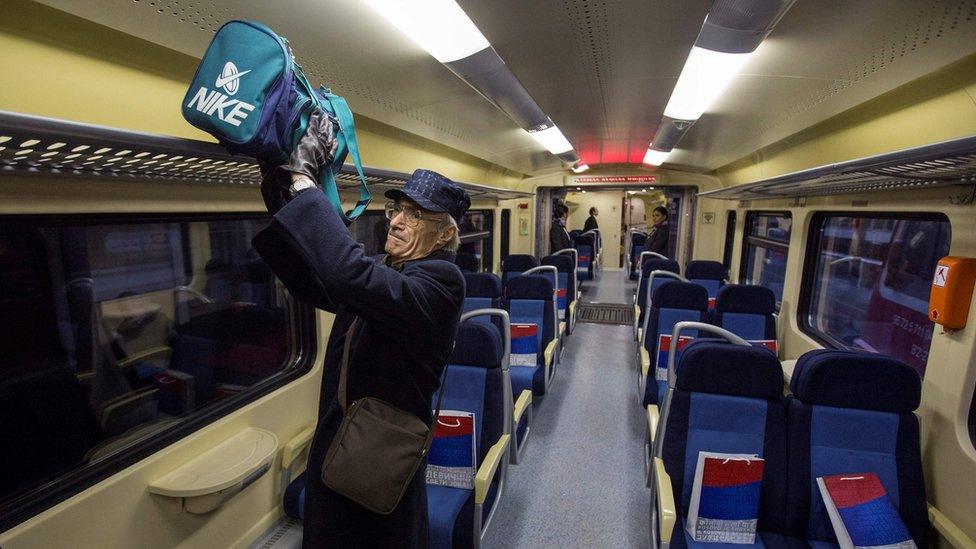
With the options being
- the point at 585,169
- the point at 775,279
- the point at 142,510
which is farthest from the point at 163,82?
the point at 585,169

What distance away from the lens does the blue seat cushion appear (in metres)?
2.01

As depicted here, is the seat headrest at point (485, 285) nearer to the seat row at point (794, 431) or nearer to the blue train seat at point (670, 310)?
the blue train seat at point (670, 310)

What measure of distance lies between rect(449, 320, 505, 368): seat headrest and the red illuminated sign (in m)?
6.61

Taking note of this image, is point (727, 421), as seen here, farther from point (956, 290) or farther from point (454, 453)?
point (454, 453)

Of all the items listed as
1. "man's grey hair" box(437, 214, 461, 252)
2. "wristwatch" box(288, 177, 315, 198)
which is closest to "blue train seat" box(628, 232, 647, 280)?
"man's grey hair" box(437, 214, 461, 252)

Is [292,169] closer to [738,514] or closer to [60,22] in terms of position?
[60,22]

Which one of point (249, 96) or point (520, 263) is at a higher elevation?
point (249, 96)

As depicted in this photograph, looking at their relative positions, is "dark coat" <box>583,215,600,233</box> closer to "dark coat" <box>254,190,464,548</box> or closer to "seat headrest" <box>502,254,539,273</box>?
"seat headrest" <box>502,254,539,273</box>

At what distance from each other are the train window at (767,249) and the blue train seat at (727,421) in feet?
9.65

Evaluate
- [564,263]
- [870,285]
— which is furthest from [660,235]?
[870,285]

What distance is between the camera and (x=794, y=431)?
196 centimetres

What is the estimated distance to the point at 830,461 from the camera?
1.93 m

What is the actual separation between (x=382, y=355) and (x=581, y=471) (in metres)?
2.63

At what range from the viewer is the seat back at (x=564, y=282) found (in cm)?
593
